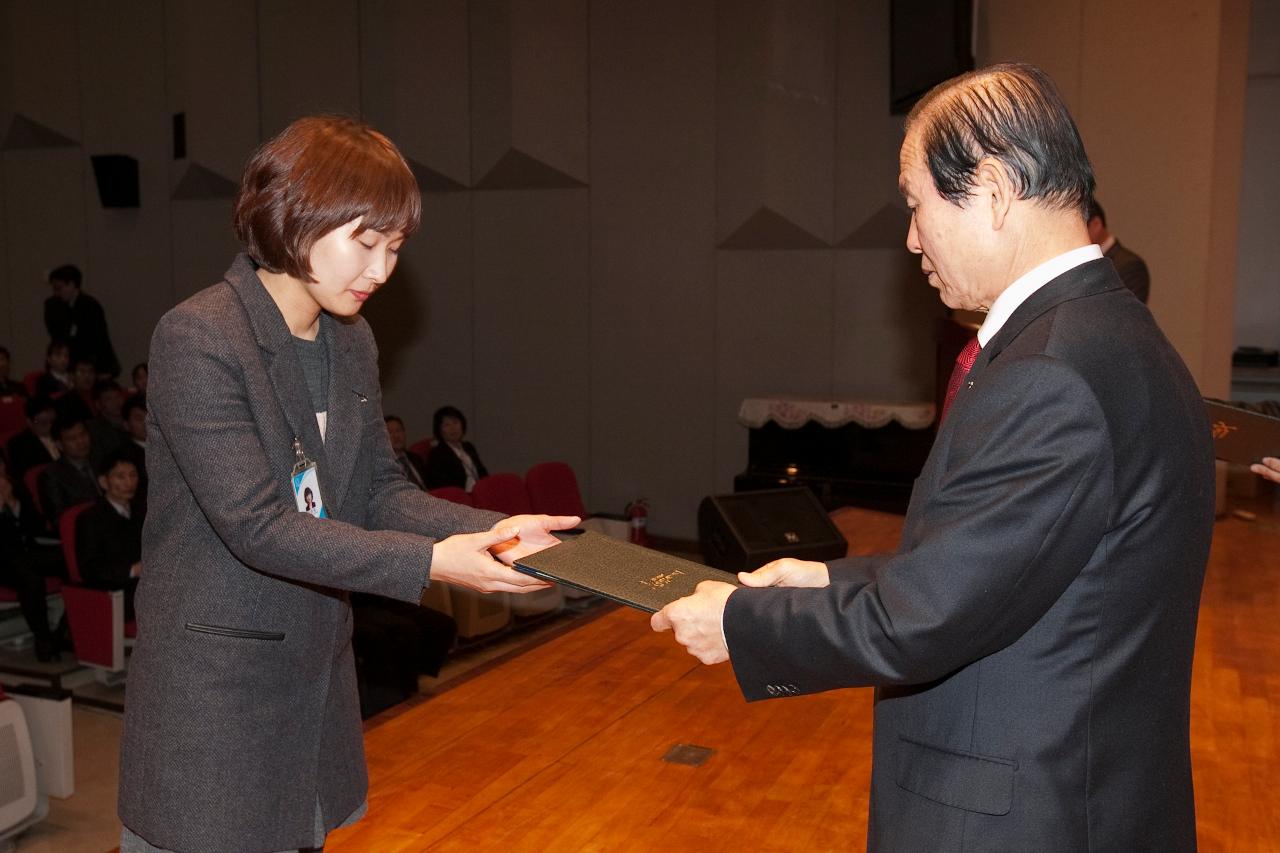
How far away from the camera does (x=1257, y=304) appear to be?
9898mm

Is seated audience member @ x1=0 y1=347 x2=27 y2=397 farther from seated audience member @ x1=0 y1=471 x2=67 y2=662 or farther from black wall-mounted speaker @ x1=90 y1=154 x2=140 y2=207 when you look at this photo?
seated audience member @ x1=0 y1=471 x2=67 y2=662

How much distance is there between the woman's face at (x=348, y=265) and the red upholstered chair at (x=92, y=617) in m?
3.95

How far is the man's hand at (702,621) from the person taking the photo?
1400mm

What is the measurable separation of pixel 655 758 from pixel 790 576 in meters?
1.56

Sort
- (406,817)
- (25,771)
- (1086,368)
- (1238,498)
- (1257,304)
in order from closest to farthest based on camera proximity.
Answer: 1. (1086,368)
2. (406,817)
3. (25,771)
4. (1238,498)
5. (1257,304)

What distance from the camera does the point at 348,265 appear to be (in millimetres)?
1587

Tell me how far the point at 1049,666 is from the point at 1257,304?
998 centimetres

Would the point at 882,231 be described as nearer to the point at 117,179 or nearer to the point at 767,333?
the point at 767,333

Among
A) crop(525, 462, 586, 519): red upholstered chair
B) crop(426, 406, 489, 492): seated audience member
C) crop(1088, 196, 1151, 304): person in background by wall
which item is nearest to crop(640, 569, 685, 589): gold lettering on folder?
crop(1088, 196, 1151, 304): person in background by wall

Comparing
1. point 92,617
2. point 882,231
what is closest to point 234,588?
point 92,617

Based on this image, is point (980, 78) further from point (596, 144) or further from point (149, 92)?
point (149, 92)

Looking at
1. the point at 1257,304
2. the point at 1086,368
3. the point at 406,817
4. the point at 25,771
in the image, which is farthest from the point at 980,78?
the point at 1257,304

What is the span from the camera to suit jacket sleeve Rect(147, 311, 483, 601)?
150cm

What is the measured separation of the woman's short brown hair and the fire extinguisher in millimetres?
5358
